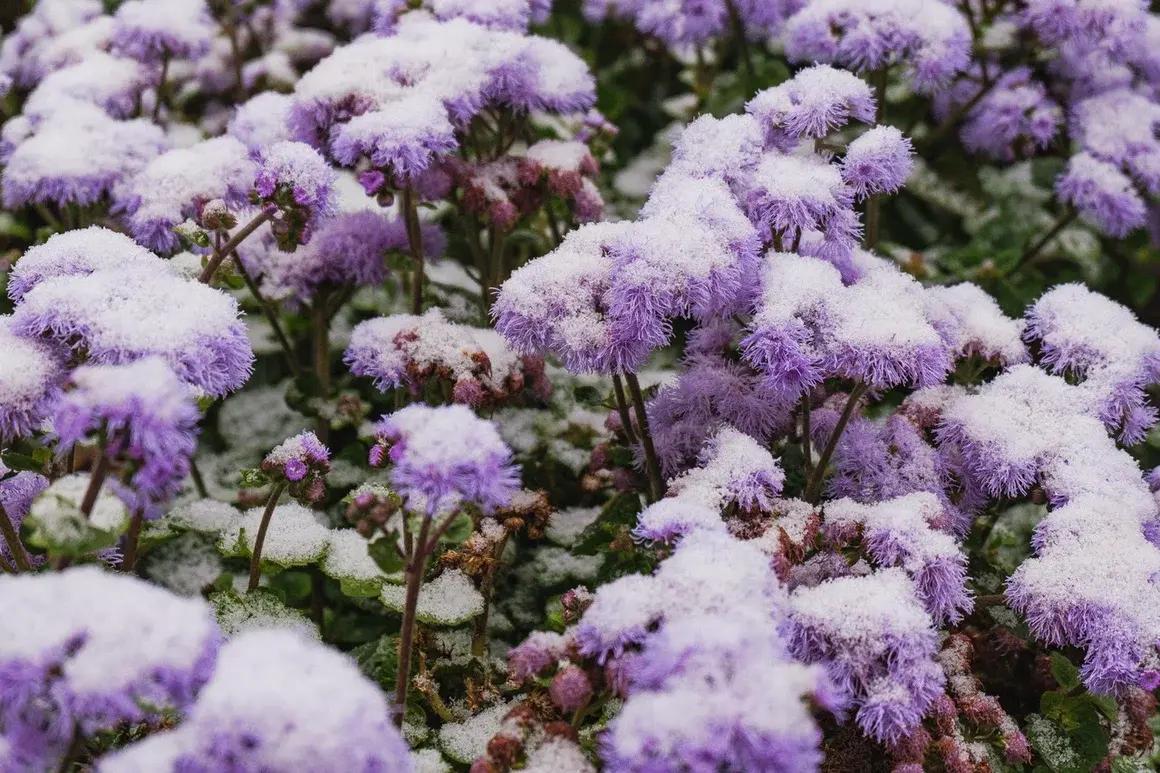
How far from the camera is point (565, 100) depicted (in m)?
3.03

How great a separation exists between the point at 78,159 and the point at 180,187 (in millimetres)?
392

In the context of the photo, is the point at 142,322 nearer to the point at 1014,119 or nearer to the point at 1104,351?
the point at 1104,351

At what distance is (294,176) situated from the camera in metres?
2.49

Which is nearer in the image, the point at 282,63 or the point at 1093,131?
the point at 1093,131

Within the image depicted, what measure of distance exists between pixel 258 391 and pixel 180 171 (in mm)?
897

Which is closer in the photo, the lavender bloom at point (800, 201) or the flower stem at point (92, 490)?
the flower stem at point (92, 490)

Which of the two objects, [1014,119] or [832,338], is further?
[1014,119]

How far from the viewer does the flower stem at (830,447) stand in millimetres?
2445

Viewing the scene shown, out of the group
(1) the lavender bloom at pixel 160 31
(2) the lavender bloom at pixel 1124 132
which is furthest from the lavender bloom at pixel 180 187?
(2) the lavender bloom at pixel 1124 132

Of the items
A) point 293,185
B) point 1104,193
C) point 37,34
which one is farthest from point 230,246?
point 1104,193

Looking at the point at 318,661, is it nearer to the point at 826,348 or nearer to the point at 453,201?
the point at 826,348

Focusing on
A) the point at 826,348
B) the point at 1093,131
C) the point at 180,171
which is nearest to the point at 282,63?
the point at 180,171

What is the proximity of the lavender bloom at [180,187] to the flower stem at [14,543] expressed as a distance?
3.09ft

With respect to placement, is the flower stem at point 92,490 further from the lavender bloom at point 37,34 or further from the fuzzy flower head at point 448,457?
the lavender bloom at point 37,34
